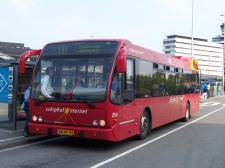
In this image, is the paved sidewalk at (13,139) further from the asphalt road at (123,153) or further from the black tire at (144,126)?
the black tire at (144,126)

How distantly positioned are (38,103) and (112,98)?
2.00m

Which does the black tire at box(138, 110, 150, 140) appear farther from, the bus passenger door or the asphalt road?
the bus passenger door

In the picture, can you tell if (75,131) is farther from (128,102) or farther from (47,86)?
(128,102)

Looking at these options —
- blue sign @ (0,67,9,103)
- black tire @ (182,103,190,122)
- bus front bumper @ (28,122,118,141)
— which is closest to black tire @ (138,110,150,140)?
bus front bumper @ (28,122,118,141)

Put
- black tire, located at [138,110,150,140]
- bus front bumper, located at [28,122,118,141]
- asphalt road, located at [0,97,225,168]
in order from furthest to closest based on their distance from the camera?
black tire, located at [138,110,150,140] → bus front bumper, located at [28,122,118,141] → asphalt road, located at [0,97,225,168]

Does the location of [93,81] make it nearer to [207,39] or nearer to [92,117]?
[92,117]

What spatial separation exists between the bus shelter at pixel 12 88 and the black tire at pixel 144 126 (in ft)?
12.8

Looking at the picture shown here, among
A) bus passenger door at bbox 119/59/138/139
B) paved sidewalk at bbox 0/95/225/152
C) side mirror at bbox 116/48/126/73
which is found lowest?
paved sidewalk at bbox 0/95/225/152

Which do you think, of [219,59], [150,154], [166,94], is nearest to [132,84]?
[150,154]

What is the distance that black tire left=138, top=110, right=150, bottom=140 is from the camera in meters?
10.5

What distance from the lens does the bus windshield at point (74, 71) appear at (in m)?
8.59

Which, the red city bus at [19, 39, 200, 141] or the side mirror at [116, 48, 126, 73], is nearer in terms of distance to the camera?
the side mirror at [116, 48, 126, 73]

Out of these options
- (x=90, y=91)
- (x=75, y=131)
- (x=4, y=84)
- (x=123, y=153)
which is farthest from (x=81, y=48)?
(x=4, y=84)

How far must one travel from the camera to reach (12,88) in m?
11.0
